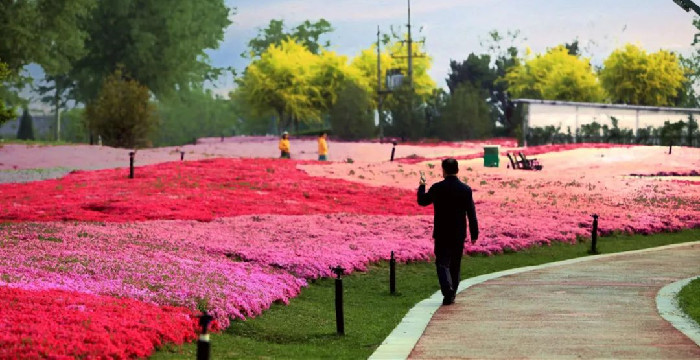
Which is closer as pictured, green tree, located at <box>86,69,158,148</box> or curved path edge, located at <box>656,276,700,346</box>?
curved path edge, located at <box>656,276,700,346</box>

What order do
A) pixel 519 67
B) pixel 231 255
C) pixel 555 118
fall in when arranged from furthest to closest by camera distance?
Answer: pixel 519 67 < pixel 555 118 < pixel 231 255

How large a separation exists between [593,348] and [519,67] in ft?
408

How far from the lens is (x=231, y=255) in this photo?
77.4 feet

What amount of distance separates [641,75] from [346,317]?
100 m

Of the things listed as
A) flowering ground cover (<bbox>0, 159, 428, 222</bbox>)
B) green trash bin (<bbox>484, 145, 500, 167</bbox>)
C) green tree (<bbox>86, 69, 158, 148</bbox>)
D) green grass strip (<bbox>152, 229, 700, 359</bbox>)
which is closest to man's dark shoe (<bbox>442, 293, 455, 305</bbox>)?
green grass strip (<bbox>152, 229, 700, 359</bbox>)

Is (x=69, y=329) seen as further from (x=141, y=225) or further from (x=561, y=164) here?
(x=561, y=164)

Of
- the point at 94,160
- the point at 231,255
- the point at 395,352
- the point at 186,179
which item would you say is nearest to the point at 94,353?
the point at 395,352

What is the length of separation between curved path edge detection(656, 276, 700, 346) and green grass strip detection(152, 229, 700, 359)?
1.19 ft

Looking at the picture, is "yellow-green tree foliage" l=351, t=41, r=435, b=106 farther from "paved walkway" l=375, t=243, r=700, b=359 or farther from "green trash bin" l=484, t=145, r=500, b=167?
"paved walkway" l=375, t=243, r=700, b=359

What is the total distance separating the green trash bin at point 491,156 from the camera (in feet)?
186

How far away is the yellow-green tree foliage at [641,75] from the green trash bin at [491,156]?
60323 millimetres

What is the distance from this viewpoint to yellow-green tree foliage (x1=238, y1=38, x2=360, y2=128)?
4707 inches

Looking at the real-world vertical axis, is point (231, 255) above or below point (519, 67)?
below

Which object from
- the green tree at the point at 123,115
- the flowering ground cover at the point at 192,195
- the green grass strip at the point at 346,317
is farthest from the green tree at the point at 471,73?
the green grass strip at the point at 346,317
